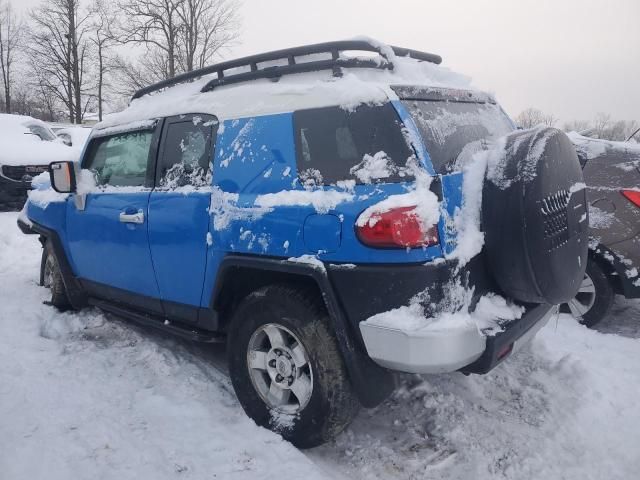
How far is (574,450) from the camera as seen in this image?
8.28 ft

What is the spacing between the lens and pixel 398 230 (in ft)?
6.70

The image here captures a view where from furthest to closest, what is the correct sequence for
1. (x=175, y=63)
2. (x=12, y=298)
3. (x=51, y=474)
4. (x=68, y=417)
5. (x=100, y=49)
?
(x=100, y=49)
(x=175, y=63)
(x=12, y=298)
(x=68, y=417)
(x=51, y=474)

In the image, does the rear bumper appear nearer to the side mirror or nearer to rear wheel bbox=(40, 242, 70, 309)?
the side mirror

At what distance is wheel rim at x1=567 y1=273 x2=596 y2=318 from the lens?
4137mm

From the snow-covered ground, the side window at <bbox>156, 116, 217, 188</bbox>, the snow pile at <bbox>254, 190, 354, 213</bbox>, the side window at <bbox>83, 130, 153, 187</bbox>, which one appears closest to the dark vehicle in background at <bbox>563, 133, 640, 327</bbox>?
the snow-covered ground

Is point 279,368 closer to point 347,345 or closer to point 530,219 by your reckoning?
point 347,345

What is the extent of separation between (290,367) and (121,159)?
2.14 metres

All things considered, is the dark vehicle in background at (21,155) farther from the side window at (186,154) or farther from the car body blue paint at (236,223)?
the side window at (186,154)

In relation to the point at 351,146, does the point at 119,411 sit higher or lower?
lower

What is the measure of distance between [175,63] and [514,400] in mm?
26236

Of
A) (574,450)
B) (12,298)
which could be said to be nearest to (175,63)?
(12,298)

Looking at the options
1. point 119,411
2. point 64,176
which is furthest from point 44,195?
point 119,411

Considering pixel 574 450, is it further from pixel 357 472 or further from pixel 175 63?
pixel 175 63

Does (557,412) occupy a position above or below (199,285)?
below
